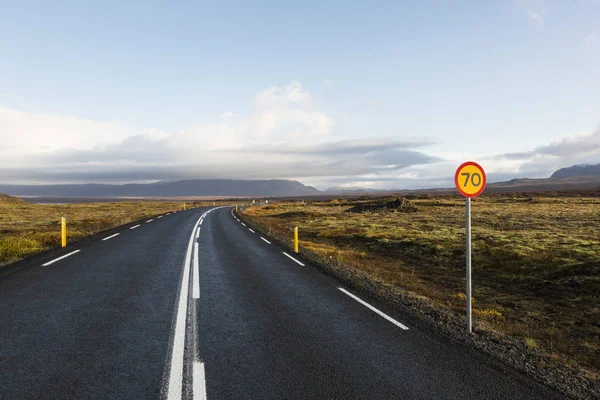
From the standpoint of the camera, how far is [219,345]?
5.44 m

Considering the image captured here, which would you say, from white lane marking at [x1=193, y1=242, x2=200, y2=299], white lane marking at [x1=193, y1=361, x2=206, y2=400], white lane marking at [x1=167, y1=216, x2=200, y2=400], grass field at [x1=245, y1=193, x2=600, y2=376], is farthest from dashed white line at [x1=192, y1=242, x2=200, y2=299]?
grass field at [x1=245, y1=193, x2=600, y2=376]

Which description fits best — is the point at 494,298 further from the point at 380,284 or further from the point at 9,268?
the point at 9,268

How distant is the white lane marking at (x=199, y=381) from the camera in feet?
13.1

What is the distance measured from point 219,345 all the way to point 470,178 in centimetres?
513

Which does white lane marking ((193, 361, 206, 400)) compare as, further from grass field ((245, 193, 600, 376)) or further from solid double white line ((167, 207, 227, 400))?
grass field ((245, 193, 600, 376))

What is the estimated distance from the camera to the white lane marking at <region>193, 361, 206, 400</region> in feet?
13.1

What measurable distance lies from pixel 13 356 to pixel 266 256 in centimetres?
960

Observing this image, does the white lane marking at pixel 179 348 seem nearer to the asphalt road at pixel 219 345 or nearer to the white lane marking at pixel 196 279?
the asphalt road at pixel 219 345

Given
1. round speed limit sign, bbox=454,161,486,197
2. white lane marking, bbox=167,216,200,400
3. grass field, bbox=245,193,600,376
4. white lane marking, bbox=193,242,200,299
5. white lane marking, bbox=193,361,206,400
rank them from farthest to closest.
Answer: white lane marking, bbox=193,242,200,299, grass field, bbox=245,193,600,376, round speed limit sign, bbox=454,161,486,197, white lane marking, bbox=167,216,200,400, white lane marking, bbox=193,361,206,400

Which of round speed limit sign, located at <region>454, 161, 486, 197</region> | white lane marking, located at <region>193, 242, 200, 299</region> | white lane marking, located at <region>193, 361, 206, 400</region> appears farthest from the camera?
white lane marking, located at <region>193, 242, 200, 299</region>

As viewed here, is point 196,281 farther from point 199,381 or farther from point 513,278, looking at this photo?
point 513,278

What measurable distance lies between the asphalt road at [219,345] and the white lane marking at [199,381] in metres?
0.01

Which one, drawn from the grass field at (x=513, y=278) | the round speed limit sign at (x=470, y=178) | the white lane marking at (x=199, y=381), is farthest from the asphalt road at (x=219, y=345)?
the round speed limit sign at (x=470, y=178)

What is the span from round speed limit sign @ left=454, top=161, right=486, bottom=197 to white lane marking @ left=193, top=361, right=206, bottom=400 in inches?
202
